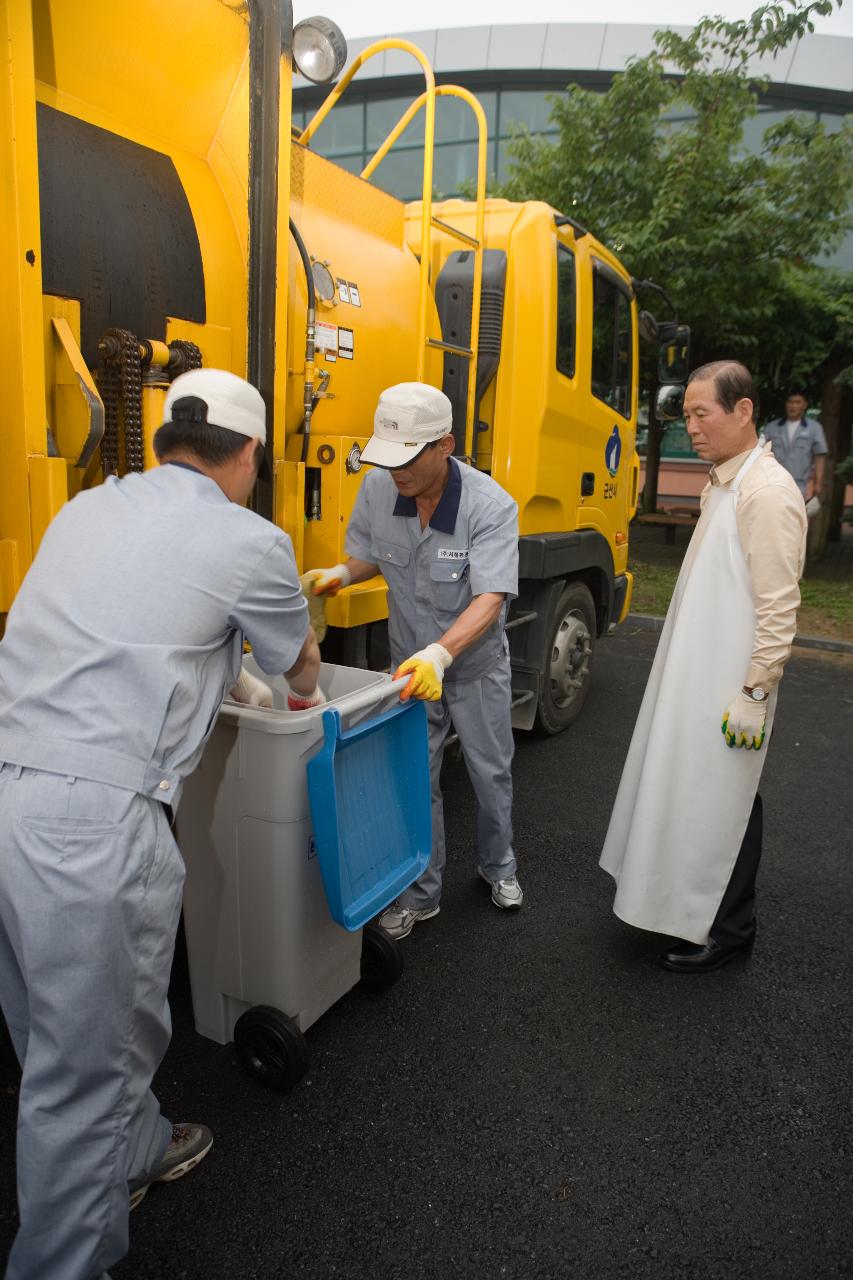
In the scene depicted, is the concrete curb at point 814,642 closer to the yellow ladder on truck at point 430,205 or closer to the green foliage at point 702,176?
the green foliage at point 702,176

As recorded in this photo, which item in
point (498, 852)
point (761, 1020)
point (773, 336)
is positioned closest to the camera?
point (761, 1020)

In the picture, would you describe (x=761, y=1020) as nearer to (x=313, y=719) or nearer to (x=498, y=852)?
(x=498, y=852)

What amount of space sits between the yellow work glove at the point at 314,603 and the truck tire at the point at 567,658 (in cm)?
177

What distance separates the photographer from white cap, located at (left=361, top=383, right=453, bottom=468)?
257 cm

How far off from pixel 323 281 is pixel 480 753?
174 cm

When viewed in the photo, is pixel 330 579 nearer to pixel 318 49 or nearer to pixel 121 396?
pixel 121 396

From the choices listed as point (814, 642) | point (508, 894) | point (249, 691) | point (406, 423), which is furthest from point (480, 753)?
point (814, 642)

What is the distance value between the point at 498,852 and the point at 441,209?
3071 mm

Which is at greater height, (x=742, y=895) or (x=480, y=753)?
(x=480, y=753)

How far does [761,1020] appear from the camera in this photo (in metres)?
2.67

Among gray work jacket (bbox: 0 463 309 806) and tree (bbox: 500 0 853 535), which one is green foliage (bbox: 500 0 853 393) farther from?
gray work jacket (bbox: 0 463 309 806)

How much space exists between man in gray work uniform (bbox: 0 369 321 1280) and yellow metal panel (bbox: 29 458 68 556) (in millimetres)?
426

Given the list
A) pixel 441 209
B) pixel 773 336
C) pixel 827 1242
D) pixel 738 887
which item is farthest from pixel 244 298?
pixel 773 336

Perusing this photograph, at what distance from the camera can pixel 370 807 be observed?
7.59 feet
